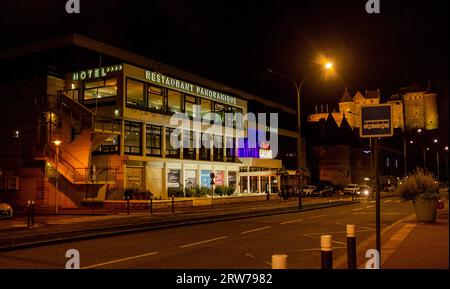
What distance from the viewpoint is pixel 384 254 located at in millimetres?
11562

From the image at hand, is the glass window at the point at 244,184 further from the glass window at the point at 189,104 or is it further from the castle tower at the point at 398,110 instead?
the castle tower at the point at 398,110

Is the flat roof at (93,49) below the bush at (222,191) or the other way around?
the other way around

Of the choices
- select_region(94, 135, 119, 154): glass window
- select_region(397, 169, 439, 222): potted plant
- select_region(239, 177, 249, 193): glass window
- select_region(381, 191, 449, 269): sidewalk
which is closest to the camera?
select_region(381, 191, 449, 269): sidewalk

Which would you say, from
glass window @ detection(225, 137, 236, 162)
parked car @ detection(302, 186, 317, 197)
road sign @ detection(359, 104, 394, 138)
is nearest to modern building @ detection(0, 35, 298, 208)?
glass window @ detection(225, 137, 236, 162)

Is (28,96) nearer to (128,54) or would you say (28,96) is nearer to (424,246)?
(128,54)

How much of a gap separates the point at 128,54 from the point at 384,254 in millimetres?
42925

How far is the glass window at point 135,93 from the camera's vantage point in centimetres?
4148

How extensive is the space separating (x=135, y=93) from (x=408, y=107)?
4571 inches

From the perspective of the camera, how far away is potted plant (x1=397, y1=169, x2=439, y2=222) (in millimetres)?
19859

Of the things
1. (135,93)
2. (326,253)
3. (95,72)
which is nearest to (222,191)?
(135,93)

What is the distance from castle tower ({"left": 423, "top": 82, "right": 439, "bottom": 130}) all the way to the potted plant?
406 feet

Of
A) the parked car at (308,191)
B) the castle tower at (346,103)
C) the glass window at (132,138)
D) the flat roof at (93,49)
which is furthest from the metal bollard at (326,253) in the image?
the castle tower at (346,103)

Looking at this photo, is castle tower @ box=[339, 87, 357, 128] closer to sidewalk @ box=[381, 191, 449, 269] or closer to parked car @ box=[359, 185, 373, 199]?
parked car @ box=[359, 185, 373, 199]
